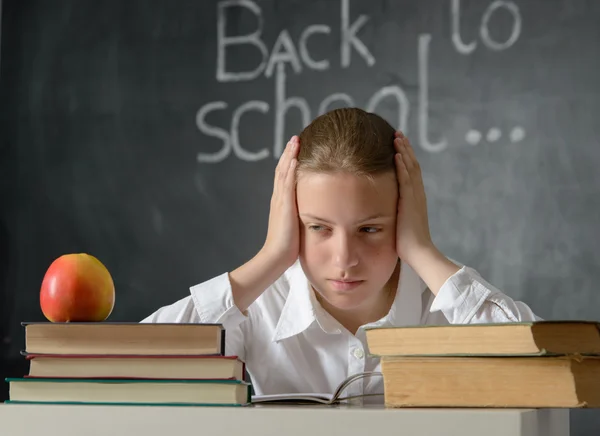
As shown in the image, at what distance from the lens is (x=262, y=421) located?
682 mm

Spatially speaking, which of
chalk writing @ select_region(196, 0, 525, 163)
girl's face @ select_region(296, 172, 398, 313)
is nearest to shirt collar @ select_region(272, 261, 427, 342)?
girl's face @ select_region(296, 172, 398, 313)

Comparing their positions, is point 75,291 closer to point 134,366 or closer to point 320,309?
point 134,366

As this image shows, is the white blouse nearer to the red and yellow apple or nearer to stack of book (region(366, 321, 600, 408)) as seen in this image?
the red and yellow apple

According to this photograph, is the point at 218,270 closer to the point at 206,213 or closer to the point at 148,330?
the point at 206,213

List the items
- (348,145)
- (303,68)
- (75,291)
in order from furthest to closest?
(303,68), (348,145), (75,291)

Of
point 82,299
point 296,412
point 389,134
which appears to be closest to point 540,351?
point 296,412

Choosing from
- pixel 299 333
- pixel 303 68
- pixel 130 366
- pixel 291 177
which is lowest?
pixel 299 333

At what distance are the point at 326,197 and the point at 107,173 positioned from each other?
1.34m

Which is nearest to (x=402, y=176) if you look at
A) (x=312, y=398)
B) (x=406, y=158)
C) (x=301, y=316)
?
(x=406, y=158)

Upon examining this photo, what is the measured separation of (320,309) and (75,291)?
62 cm

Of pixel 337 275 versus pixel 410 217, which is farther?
pixel 410 217

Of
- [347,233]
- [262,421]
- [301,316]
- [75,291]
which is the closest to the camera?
[262,421]

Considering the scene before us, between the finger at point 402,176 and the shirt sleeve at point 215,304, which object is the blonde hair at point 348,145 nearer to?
the finger at point 402,176

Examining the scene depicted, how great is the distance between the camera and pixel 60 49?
247 centimetres
